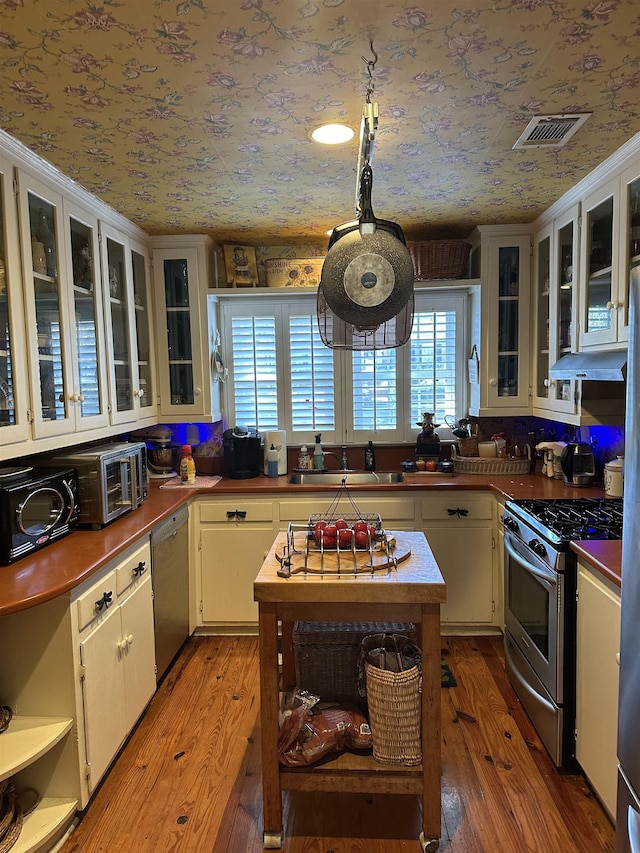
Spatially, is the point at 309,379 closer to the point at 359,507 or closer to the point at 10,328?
the point at 359,507

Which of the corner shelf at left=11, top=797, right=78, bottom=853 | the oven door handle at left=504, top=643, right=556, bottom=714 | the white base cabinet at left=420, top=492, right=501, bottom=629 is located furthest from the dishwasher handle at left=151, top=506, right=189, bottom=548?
the oven door handle at left=504, top=643, right=556, bottom=714

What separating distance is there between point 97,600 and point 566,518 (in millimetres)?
1906

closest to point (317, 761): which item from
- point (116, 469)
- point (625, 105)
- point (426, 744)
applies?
point (426, 744)

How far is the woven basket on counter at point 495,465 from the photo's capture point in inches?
131

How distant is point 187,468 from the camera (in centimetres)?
335

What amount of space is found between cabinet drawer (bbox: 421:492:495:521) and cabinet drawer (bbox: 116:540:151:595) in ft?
5.11

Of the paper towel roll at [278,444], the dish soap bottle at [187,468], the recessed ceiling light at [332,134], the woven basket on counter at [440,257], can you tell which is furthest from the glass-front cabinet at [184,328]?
the recessed ceiling light at [332,134]

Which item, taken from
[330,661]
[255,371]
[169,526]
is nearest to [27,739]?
[330,661]

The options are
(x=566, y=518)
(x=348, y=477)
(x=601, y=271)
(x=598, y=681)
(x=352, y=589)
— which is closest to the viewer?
(x=352, y=589)

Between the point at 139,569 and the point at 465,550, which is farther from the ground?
the point at 139,569

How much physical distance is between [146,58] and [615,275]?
194cm

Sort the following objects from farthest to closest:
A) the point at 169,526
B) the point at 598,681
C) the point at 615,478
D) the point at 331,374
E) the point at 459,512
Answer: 1. the point at 331,374
2. the point at 459,512
3. the point at 169,526
4. the point at 615,478
5. the point at 598,681

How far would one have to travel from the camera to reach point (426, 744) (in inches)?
68.0

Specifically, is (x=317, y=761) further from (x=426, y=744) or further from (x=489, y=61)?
(x=489, y=61)
